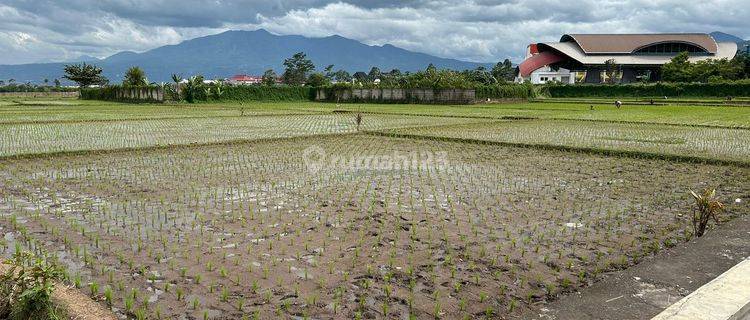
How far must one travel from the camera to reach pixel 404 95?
44.2m

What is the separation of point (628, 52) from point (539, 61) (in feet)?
43.4

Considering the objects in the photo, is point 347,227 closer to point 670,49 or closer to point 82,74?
point 82,74

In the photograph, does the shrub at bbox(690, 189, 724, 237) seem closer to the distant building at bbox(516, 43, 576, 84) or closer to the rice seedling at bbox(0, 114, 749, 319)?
the rice seedling at bbox(0, 114, 749, 319)

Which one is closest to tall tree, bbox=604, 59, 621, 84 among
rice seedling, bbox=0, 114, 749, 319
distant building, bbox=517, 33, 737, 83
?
distant building, bbox=517, 33, 737, 83

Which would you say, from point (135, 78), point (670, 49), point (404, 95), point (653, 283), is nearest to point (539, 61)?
point (670, 49)

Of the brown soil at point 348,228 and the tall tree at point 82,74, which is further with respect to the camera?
the tall tree at point 82,74

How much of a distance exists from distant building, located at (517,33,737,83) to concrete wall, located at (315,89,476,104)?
43.7m

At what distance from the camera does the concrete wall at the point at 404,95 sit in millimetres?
42094

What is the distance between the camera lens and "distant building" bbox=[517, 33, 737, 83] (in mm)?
79000

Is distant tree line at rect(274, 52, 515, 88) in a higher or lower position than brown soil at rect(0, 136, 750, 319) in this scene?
higher

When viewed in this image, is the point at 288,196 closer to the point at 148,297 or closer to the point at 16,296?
the point at 148,297

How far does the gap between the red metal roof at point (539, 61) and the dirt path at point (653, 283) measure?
87.6 m

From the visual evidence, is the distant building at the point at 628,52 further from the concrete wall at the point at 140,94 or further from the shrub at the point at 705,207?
the shrub at the point at 705,207

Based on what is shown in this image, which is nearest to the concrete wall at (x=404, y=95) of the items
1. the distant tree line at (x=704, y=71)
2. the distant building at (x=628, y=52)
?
the distant tree line at (x=704, y=71)
